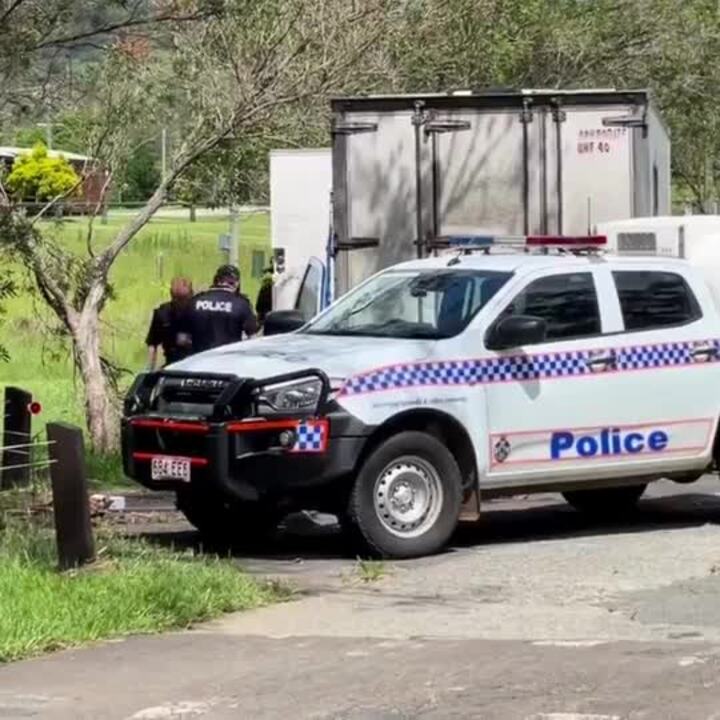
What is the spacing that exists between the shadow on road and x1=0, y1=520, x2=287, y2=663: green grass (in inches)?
54.8

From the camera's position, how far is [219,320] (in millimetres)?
15695

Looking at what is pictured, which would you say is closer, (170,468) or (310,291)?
(170,468)

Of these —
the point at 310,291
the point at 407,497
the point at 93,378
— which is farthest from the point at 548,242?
the point at 310,291

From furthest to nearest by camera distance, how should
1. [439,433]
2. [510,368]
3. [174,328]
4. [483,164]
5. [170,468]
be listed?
[174,328], [483,164], [510,368], [439,433], [170,468]

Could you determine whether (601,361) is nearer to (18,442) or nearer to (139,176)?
(18,442)

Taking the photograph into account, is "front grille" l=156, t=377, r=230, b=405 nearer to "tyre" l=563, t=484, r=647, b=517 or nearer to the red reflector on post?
the red reflector on post

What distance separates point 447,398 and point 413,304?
100 centimetres

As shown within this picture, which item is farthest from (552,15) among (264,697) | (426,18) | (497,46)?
(264,697)

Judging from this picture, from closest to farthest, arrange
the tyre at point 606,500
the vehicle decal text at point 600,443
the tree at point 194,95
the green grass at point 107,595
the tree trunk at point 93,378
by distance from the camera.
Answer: the green grass at point 107,595 → the vehicle decal text at point 600,443 → the tyre at point 606,500 → the tree at point 194,95 → the tree trunk at point 93,378

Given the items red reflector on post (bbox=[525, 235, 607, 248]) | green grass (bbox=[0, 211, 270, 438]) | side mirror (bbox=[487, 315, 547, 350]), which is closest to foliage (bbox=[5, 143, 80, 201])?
green grass (bbox=[0, 211, 270, 438])

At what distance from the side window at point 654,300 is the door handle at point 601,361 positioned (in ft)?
0.97

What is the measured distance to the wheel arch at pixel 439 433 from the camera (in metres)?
11.2

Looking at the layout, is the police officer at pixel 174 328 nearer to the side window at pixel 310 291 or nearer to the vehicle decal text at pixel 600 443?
the side window at pixel 310 291

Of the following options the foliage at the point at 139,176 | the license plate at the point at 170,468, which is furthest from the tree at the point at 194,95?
the license plate at the point at 170,468
